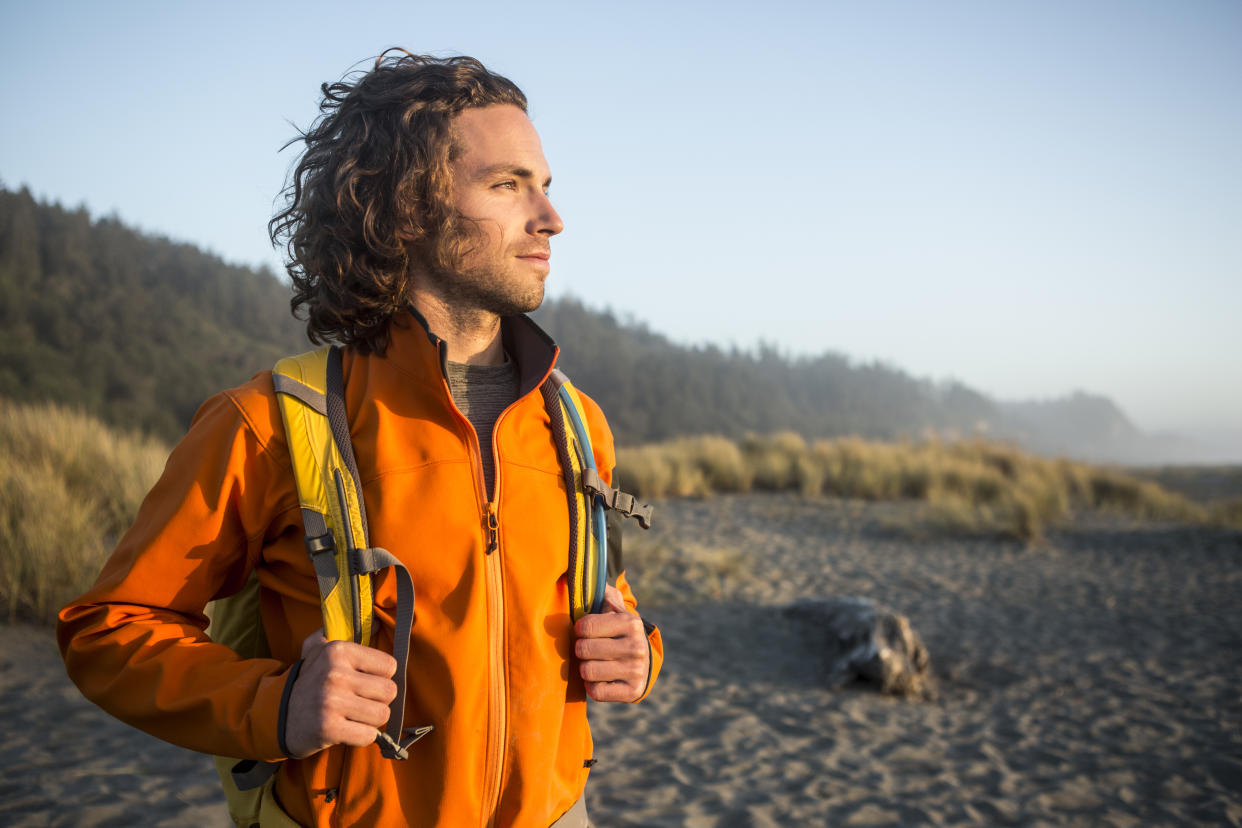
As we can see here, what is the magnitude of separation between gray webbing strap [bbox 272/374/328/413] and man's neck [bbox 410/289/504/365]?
0.31m

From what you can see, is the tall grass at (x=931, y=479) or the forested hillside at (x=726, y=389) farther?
the forested hillside at (x=726, y=389)

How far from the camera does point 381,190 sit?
148 cm

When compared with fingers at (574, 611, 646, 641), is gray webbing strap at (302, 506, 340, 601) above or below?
above

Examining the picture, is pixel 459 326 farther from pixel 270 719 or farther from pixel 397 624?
pixel 270 719

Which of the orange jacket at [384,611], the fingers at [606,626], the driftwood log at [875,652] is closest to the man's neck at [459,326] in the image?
the orange jacket at [384,611]

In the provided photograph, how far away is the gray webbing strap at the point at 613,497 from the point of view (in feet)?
4.46

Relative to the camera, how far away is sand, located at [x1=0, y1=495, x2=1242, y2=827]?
3170mm

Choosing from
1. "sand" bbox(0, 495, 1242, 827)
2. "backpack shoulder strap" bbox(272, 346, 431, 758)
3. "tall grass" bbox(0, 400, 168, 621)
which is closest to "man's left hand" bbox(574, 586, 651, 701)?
"backpack shoulder strap" bbox(272, 346, 431, 758)

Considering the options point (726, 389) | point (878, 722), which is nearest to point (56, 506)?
point (878, 722)

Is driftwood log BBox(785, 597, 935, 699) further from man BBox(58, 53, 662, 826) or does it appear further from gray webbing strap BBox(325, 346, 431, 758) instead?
gray webbing strap BBox(325, 346, 431, 758)

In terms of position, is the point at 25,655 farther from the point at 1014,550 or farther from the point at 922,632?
the point at 1014,550

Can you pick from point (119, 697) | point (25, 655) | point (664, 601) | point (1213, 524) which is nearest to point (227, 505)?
point (119, 697)

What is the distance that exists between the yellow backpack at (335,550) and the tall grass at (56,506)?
4208 millimetres

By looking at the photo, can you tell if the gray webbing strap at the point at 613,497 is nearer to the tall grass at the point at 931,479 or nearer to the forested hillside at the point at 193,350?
the tall grass at the point at 931,479
